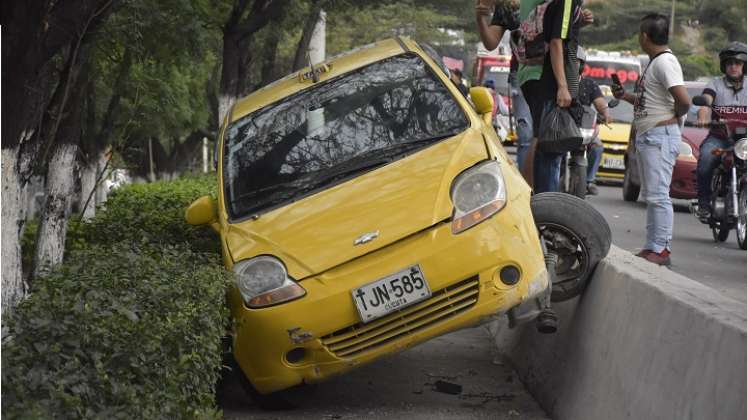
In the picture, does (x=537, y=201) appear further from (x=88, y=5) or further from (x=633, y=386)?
(x=88, y=5)

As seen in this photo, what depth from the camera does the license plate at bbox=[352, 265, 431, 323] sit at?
6.64 metres

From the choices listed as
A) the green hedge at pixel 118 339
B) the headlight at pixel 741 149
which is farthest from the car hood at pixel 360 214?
the headlight at pixel 741 149

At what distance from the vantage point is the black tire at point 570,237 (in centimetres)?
752

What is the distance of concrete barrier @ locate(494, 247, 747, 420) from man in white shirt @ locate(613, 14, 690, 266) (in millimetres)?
1631

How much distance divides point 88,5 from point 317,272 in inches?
109

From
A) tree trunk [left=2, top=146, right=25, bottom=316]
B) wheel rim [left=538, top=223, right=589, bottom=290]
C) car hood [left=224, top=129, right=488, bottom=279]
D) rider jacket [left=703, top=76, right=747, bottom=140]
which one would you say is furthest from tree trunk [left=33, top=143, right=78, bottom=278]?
rider jacket [left=703, top=76, right=747, bottom=140]

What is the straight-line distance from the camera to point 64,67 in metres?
9.57

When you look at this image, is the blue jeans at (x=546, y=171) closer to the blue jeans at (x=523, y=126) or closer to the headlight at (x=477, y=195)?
the blue jeans at (x=523, y=126)

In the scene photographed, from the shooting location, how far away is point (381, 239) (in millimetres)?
6719

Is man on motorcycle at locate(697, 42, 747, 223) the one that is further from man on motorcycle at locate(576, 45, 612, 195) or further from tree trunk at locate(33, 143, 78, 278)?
tree trunk at locate(33, 143, 78, 278)

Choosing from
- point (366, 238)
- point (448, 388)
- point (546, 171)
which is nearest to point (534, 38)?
point (546, 171)

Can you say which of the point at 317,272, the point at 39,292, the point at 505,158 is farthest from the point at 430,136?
the point at 39,292

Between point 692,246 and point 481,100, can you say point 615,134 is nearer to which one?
point 692,246

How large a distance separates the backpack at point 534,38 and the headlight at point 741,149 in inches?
197
